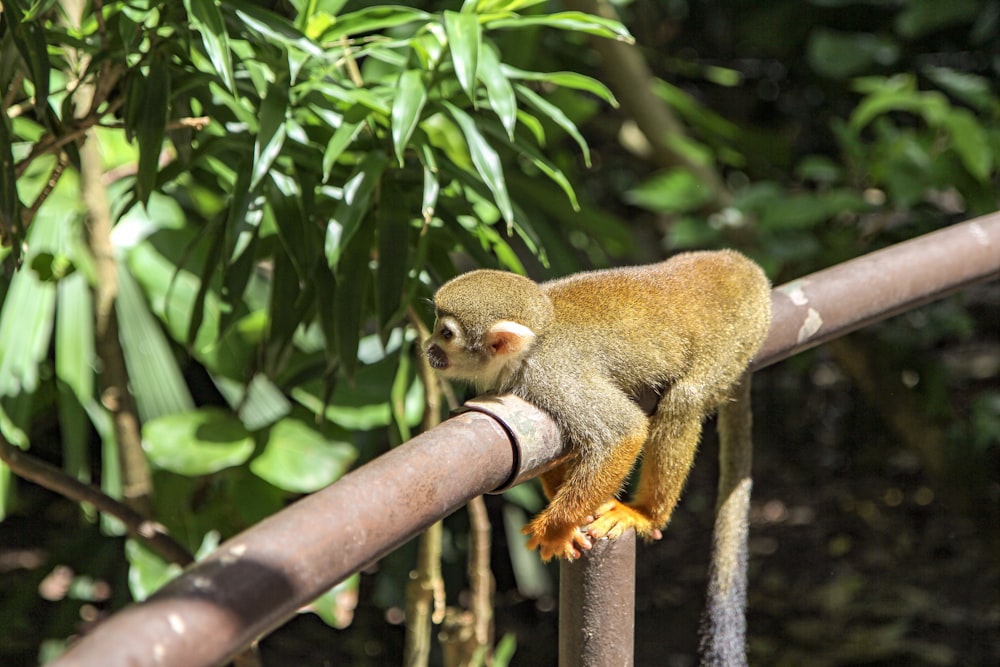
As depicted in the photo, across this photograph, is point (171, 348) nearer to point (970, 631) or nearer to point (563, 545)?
point (563, 545)

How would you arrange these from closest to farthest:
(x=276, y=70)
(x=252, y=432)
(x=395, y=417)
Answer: (x=276, y=70) → (x=395, y=417) → (x=252, y=432)

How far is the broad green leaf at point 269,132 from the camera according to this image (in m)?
1.34

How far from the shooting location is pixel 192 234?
221 cm

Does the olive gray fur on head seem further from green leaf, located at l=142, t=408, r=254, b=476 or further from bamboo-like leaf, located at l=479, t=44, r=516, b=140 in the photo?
green leaf, located at l=142, t=408, r=254, b=476

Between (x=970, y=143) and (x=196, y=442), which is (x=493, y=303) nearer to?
(x=196, y=442)

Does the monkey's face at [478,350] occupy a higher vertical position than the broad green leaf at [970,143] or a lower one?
higher

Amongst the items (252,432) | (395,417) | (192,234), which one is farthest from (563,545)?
(192,234)

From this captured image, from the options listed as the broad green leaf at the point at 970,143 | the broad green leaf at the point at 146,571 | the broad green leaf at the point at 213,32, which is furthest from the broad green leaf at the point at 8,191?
the broad green leaf at the point at 970,143

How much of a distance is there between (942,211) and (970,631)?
1213 millimetres

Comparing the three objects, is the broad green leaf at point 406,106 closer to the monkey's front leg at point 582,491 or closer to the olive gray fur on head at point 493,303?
the olive gray fur on head at point 493,303

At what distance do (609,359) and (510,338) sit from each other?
145mm

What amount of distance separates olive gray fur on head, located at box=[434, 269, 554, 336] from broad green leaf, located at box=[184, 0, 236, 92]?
0.37 metres

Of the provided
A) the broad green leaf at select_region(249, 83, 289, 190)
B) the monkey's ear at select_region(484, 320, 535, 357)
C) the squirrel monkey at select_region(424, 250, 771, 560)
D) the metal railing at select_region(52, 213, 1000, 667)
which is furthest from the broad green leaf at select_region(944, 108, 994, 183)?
the broad green leaf at select_region(249, 83, 289, 190)

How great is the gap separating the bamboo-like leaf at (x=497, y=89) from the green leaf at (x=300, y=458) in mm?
923
